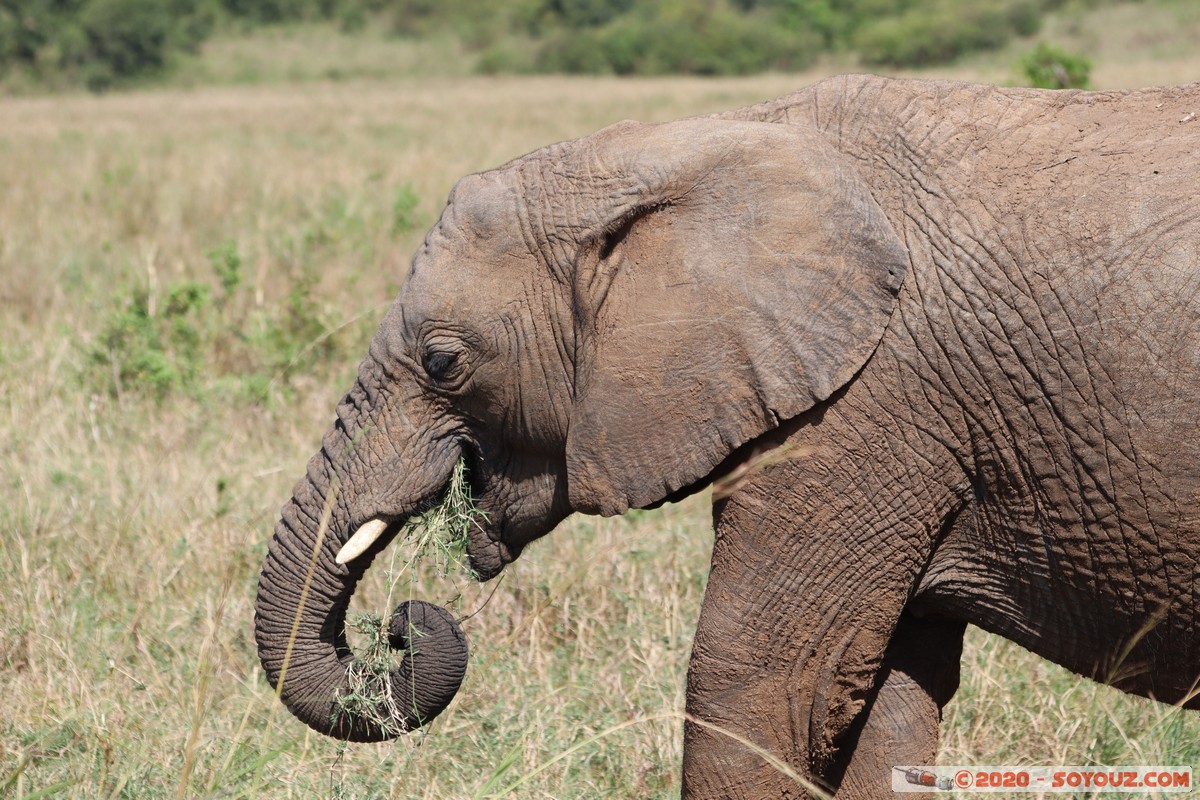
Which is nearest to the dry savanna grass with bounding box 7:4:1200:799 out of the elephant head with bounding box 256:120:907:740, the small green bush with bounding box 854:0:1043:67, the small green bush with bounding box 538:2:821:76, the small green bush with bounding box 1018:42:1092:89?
the elephant head with bounding box 256:120:907:740

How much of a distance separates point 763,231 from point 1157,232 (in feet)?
2.60

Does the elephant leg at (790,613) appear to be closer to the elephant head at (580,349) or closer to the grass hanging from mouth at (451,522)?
the elephant head at (580,349)

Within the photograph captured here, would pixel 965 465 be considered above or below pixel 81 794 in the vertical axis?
above

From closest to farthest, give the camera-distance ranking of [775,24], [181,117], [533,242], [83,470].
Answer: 1. [533,242]
2. [83,470]
3. [181,117]
4. [775,24]

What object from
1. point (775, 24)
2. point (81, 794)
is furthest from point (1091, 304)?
point (775, 24)

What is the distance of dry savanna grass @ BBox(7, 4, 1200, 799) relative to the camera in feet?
13.1

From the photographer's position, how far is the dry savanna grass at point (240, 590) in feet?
13.1

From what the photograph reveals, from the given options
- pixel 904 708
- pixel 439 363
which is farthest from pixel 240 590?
pixel 904 708

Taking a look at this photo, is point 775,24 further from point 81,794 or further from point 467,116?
point 81,794

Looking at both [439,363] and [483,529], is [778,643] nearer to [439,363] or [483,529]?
[483,529]

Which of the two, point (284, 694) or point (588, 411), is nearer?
point (588, 411)

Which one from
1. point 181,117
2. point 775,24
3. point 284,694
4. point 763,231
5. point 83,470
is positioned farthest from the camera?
point 775,24

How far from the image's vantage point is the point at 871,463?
9.59 feet

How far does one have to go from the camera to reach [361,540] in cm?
337
